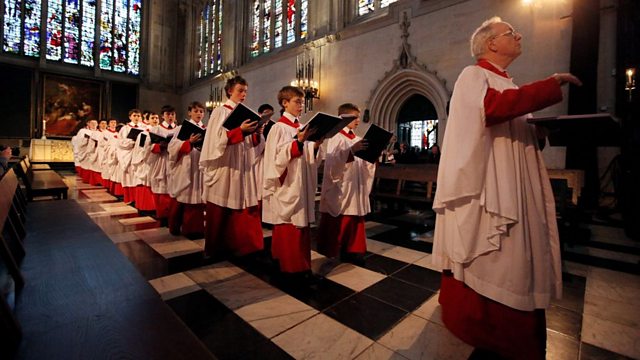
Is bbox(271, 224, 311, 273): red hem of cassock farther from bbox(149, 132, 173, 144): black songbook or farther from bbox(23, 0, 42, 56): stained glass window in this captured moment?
bbox(23, 0, 42, 56): stained glass window

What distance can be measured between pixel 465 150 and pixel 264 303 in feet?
5.59

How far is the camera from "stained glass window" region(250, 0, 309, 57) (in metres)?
11.9

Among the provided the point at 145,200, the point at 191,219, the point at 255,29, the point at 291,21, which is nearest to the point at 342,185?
the point at 191,219

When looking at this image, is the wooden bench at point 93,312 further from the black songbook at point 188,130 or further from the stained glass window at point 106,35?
the stained glass window at point 106,35

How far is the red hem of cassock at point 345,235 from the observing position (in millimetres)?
3223

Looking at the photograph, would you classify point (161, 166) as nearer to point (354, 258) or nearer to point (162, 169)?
point (162, 169)

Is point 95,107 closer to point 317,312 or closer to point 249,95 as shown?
point 249,95

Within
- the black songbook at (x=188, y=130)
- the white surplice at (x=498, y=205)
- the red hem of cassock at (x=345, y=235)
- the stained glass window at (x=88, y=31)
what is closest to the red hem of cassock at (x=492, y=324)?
the white surplice at (x=498, y=205)

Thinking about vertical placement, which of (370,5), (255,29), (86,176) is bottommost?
(86,176)

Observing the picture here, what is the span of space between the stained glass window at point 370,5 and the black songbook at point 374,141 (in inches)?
324

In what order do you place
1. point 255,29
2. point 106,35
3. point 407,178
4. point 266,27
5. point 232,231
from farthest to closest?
1. point 106,35
2. point 255,29
3. point 266,27
4. point 407,178
5. point 232,231

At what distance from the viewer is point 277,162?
8.36 ft

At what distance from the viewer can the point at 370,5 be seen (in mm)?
9867

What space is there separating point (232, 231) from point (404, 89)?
730cm
